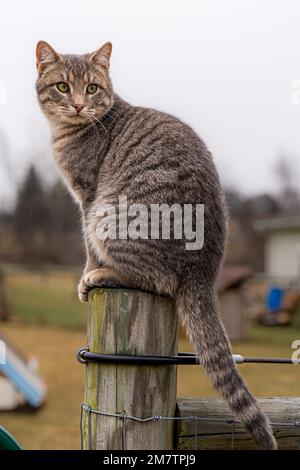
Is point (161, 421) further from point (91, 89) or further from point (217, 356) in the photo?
point (91, 89)

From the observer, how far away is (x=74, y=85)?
95.0 inches

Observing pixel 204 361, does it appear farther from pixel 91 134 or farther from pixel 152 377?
pixel 91 134

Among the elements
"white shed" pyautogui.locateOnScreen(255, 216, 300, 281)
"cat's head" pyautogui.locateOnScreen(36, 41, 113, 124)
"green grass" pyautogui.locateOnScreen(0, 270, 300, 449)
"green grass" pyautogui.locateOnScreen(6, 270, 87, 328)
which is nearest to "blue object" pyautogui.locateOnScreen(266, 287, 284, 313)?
"green grass" pyautogui.locateOnScreen(0, 270, 300, 449)

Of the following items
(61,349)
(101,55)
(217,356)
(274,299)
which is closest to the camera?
(217,356)

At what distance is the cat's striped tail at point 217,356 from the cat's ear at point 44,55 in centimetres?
112

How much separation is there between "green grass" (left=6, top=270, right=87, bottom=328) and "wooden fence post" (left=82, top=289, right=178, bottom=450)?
1078cm

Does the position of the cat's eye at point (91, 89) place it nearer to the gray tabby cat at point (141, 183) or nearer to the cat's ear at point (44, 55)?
the gray tabby cat at point (141, 183)

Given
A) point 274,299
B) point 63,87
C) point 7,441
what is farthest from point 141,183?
point 274,299

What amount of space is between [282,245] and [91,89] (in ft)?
52.0

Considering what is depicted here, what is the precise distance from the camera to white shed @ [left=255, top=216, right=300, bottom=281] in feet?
56.2

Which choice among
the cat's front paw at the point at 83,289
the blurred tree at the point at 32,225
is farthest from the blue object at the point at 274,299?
the cat's front paw at the point at 83,289

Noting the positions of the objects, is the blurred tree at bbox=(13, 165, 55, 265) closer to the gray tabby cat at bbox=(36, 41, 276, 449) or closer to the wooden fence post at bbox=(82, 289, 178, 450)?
the gray tabby cat at bbox=(36, 41, 276, 449)

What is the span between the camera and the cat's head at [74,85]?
7.91ft
